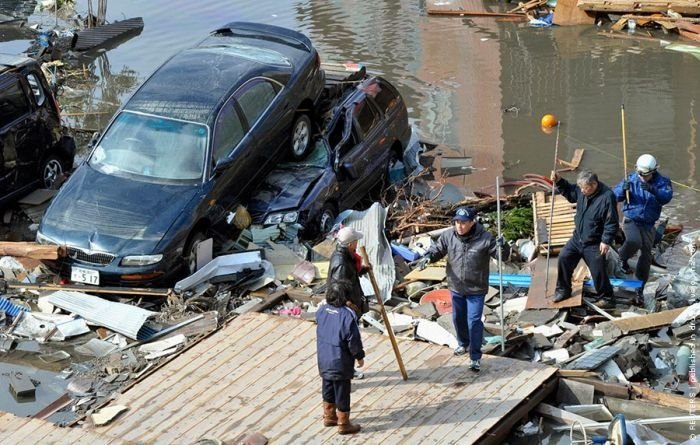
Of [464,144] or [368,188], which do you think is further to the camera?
[464,144]

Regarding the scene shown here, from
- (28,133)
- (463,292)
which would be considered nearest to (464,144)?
(28,133)

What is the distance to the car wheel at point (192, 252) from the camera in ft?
37.5

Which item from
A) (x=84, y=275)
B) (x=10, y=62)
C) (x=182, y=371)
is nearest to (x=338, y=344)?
(x=182, y=371)

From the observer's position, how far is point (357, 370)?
9.09 meters

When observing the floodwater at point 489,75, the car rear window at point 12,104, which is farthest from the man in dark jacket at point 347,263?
the car rear window at point 12,104

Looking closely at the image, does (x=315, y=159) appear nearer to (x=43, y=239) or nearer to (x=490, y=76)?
(x=43, y=239)

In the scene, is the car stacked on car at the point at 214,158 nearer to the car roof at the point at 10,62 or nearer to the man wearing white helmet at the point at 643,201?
the car roof at the point at 10,62

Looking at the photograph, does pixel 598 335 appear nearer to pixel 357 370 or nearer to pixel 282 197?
pixel 357 370

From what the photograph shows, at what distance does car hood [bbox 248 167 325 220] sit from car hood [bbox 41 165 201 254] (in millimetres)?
1001

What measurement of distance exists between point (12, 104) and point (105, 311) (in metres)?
4.27

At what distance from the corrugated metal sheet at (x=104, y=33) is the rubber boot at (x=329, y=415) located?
15183 millimetres

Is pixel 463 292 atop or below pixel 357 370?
atop

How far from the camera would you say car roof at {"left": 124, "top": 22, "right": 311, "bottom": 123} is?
12445 mm

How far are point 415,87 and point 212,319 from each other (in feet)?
30.7
